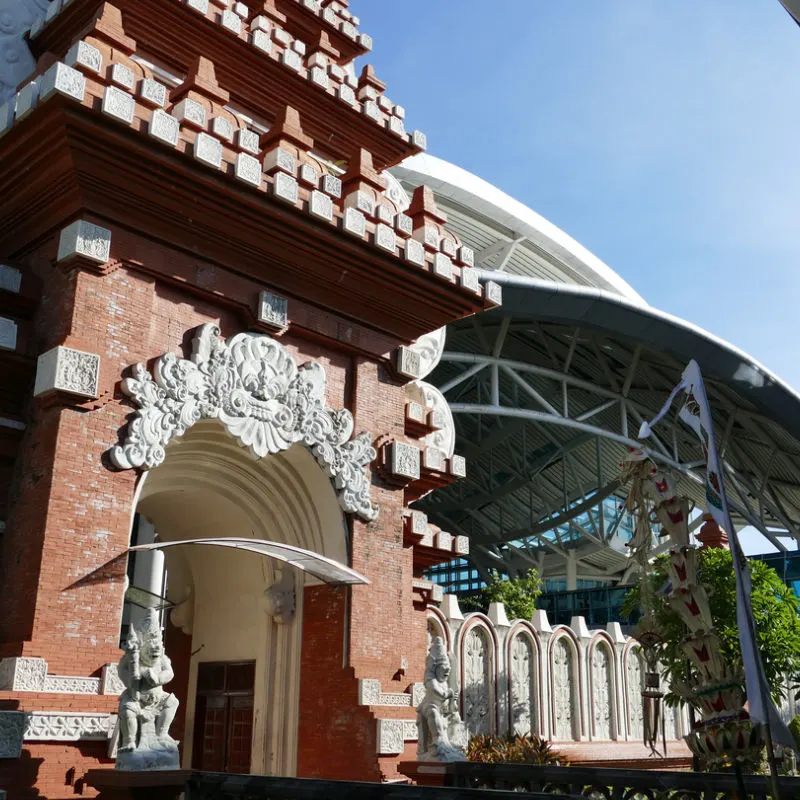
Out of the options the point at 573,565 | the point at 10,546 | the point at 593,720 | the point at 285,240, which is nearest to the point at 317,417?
the point at 285,240

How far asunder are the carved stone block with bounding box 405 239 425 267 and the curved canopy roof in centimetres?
1417

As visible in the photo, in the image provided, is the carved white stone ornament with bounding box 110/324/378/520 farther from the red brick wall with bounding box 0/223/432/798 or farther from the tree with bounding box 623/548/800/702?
the tree with bounding box 623/548/800/702

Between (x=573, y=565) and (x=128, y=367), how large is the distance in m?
48.1

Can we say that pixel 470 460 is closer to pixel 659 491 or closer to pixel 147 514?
pixel 147 514

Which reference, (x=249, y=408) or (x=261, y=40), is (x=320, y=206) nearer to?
(x=249, y=408)

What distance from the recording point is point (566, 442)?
50.2m

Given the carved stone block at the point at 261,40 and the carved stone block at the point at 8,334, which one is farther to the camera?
the carved stone block at the point at 261,40

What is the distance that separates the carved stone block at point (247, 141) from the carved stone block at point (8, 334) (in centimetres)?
391

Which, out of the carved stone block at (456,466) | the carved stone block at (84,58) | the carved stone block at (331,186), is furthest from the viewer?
the carved stone block at (456,466)

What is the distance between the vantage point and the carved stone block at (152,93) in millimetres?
12244

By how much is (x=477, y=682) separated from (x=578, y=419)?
59.7 feet

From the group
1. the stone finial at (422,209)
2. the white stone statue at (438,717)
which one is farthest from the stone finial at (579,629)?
the stone finial at (422,209)

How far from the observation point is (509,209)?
1571 inches

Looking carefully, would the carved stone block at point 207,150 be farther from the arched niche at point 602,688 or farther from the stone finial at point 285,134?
the arched niche at point 602,688
